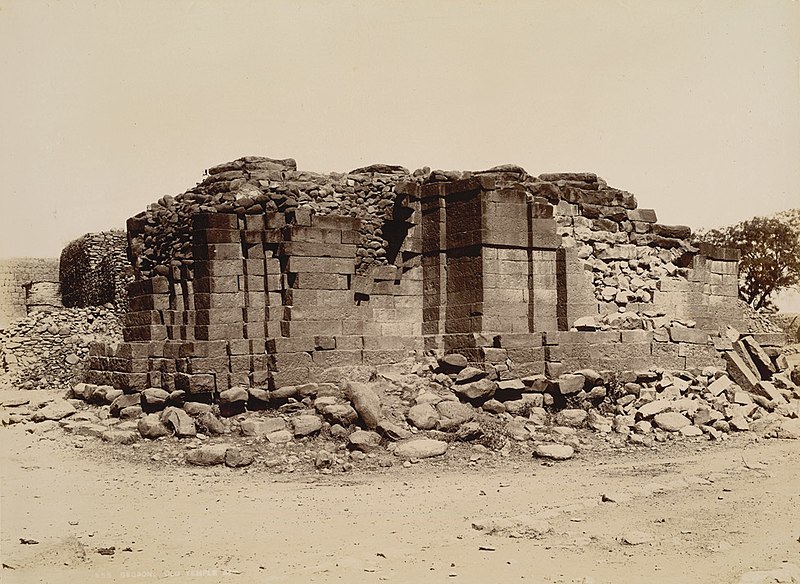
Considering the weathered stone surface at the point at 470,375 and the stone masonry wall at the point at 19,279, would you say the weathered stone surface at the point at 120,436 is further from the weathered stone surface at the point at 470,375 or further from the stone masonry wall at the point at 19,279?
the stone masonry wall at the point at 19,279

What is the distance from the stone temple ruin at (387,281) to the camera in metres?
12.5

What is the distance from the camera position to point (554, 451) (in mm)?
10695

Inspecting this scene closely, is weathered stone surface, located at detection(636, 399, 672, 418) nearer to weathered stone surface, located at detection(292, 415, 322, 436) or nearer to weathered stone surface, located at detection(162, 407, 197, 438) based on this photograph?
weathered stone surface, located at detection(292, 415, 322, 436)

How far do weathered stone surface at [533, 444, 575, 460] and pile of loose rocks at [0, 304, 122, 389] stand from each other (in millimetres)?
12360

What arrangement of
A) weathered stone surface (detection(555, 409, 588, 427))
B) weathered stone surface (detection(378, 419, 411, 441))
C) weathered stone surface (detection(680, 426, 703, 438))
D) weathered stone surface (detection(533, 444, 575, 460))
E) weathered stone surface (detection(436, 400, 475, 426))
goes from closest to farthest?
1. weathered stone surface (detection(533, 444, 575, 460))
2. weathered stone surface (detection(378, 419, 411, 441))
3. weathered stone surface (detection(436, 400, 475, 426))
4. weathered stone surface (detection(680, 426, 703, 438))
5. weathered stone surface (detection(555, 409, 588, 427))

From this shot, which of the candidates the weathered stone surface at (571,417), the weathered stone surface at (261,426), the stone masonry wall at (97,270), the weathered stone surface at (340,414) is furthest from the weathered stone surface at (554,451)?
the stone masonry wall at (97,270)

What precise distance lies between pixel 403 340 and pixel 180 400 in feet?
11.7

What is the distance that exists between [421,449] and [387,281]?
358cm

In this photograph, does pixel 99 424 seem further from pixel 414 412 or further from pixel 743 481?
pixel 743 481

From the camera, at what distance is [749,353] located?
15.3 m

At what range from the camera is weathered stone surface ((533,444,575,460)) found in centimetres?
1062

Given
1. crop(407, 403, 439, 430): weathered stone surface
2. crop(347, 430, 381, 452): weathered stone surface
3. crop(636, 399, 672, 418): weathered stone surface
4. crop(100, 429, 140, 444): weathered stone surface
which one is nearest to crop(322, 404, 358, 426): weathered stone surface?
crop(347, 430, 381, 452): weathered stone surface

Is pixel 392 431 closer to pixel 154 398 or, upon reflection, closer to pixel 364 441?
pixel 364 441

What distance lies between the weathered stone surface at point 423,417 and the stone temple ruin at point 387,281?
4.36ft
